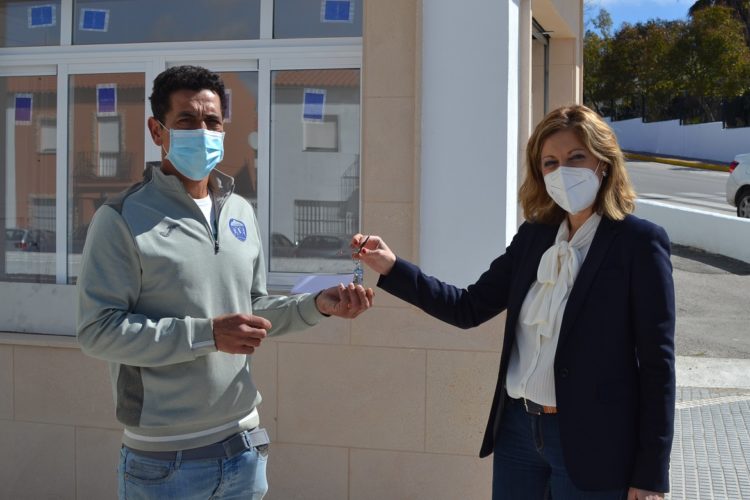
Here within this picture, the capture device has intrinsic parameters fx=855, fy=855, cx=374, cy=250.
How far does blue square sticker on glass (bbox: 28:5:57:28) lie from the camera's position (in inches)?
205

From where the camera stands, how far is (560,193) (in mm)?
2854

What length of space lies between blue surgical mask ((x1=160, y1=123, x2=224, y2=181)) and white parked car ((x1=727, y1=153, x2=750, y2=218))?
1567 cm

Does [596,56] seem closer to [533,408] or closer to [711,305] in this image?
[711,305]

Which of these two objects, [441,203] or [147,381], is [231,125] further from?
[147,381]

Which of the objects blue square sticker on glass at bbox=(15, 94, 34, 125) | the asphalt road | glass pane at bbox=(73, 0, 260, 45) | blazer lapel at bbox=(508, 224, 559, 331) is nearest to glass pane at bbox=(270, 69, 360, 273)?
glass pane at bbox=(73, 0, 260, 45)

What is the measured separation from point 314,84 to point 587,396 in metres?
2.80

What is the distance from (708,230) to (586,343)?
13061 millimetres

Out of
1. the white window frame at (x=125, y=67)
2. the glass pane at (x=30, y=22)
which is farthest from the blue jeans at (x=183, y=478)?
the glass pane at (x=30, y=22)

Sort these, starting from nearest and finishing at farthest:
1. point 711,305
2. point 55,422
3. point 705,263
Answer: point 55,422 < point 711,305 < point 705,263

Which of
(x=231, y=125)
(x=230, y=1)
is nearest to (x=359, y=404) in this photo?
(x=231, y=125)

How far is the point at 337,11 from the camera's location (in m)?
4.77

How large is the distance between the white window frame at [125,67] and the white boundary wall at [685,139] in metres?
31.9

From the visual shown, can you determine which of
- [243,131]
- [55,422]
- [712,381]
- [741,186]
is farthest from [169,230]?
[741,186]

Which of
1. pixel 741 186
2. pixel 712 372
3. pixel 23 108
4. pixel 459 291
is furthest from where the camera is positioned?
pixel 741 186
